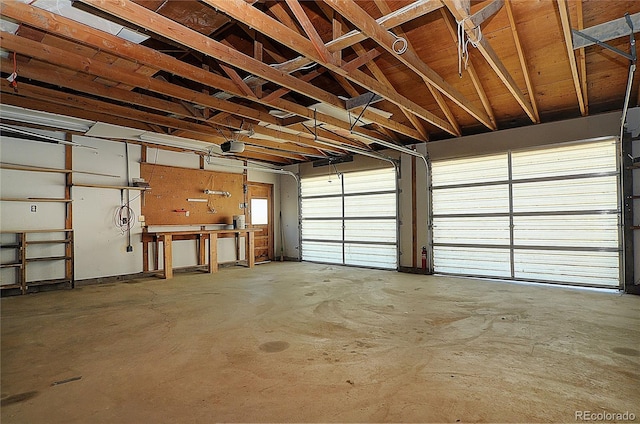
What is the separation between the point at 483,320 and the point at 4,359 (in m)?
4.48

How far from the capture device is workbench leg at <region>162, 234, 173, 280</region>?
6.44m

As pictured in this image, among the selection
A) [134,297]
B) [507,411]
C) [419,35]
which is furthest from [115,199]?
[507,411]

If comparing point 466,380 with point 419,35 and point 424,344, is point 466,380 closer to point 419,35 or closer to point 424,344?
point 424,344

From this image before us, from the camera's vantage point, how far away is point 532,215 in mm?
5484

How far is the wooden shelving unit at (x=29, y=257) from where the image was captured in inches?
199

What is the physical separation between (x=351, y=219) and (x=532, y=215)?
364 cm

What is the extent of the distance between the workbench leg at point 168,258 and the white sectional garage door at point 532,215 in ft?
17.2

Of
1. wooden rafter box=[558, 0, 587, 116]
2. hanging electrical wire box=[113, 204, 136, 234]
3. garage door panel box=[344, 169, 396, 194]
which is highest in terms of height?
wooden rafter box=[558, 0, 587, 116]

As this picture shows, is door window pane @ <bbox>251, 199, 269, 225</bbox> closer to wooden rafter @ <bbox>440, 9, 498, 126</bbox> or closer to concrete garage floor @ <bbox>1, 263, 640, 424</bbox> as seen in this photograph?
concrete garage floor @ <bbox>1, 263, 640, 424</bbox>

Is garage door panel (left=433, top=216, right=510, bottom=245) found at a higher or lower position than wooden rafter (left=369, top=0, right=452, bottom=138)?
lower

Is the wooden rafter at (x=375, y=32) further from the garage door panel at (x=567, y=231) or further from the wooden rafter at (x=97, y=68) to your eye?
the garage door panel at (x=567, y=231)


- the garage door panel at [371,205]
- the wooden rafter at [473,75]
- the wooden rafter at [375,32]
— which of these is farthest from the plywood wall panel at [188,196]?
the wooden rafter at [473,75]

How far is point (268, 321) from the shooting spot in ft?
11.9

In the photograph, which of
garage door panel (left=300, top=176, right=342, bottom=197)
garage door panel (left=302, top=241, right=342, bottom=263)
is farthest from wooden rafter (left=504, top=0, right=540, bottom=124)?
garage door panel (left=302, top=241, right=342, bottom=263)
